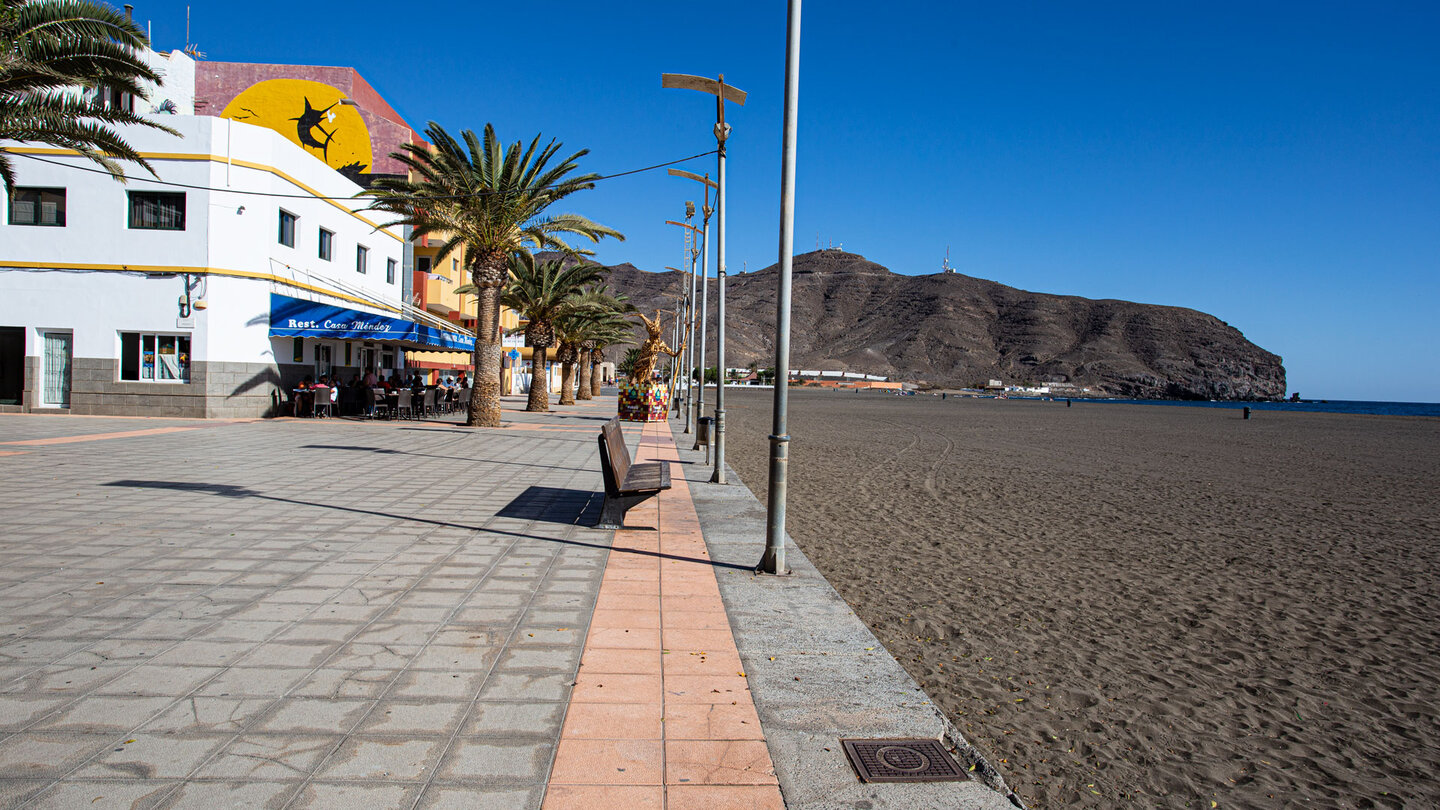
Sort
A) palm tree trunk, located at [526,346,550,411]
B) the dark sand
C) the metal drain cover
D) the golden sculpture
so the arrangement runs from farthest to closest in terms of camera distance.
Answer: palm tree trunk, located at [526,346,550,411]
the golden sculpture
the dark sand
the metal drain cover

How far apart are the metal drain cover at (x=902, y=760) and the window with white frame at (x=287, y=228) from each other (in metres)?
23.2

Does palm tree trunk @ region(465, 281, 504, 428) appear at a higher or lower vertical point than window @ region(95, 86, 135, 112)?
lower

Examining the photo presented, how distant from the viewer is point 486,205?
19.1 m

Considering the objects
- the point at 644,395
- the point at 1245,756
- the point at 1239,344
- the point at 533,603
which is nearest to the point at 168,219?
the point at 644,395

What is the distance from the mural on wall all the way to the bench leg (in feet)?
100

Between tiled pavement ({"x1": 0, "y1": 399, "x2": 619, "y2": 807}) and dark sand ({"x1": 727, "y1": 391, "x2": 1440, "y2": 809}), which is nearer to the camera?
tiled pavement ({"x1": 0, "y1": 399, "x2": 619, "y2": 807})

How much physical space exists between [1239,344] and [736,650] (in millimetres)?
194832

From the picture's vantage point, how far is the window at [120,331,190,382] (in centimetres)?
1980

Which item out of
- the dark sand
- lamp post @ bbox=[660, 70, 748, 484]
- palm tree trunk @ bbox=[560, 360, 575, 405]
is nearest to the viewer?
the dark sand

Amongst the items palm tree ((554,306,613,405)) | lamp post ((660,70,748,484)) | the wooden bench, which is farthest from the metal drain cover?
palm tree ((554,306,613,405))

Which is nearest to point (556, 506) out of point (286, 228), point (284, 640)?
point (284, 640)

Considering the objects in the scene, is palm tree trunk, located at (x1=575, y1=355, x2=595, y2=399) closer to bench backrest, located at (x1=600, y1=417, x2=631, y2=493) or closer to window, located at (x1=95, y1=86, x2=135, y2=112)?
window, located at (x1=95, y1=86, x2=135, y2=112)

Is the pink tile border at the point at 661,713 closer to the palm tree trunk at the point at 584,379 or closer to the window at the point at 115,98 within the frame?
the window at the point at 115,98

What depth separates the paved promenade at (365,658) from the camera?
9.23ft
